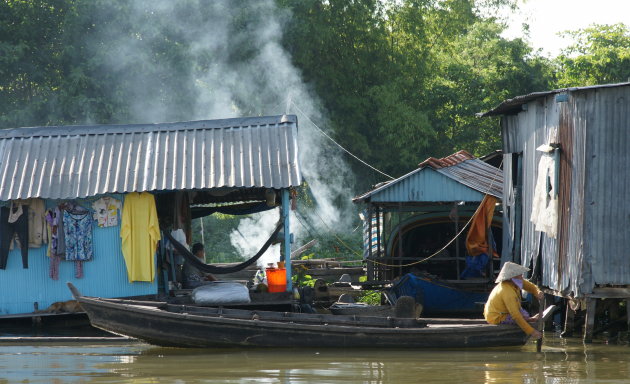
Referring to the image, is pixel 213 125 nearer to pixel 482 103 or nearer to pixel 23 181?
pixel 23 181

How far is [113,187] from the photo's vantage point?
14023 millimetres

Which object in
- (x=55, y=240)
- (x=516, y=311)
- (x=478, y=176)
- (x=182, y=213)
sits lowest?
(x=516, y=311)

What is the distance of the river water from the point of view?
33.5 ft

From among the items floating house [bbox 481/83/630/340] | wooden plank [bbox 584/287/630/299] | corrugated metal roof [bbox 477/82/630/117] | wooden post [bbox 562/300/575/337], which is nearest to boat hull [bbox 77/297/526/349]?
wooden plank [bbox 584/287/630/299]

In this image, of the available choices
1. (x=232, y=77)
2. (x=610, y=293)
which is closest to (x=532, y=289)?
(x=610, y=293)

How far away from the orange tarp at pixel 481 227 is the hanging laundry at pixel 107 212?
6.97m

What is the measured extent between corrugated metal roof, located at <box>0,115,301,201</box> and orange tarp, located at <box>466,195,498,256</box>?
183 inches

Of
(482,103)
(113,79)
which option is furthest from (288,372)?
(482,103)

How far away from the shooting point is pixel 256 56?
2947 centimetres

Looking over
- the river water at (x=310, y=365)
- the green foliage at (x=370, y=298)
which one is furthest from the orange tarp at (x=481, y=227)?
the river water at (x=310, y=365)

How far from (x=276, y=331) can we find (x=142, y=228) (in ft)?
10.6

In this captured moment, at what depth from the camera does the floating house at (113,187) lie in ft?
46.1

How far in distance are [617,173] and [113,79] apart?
1919cm

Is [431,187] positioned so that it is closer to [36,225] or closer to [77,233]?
[77,233]
